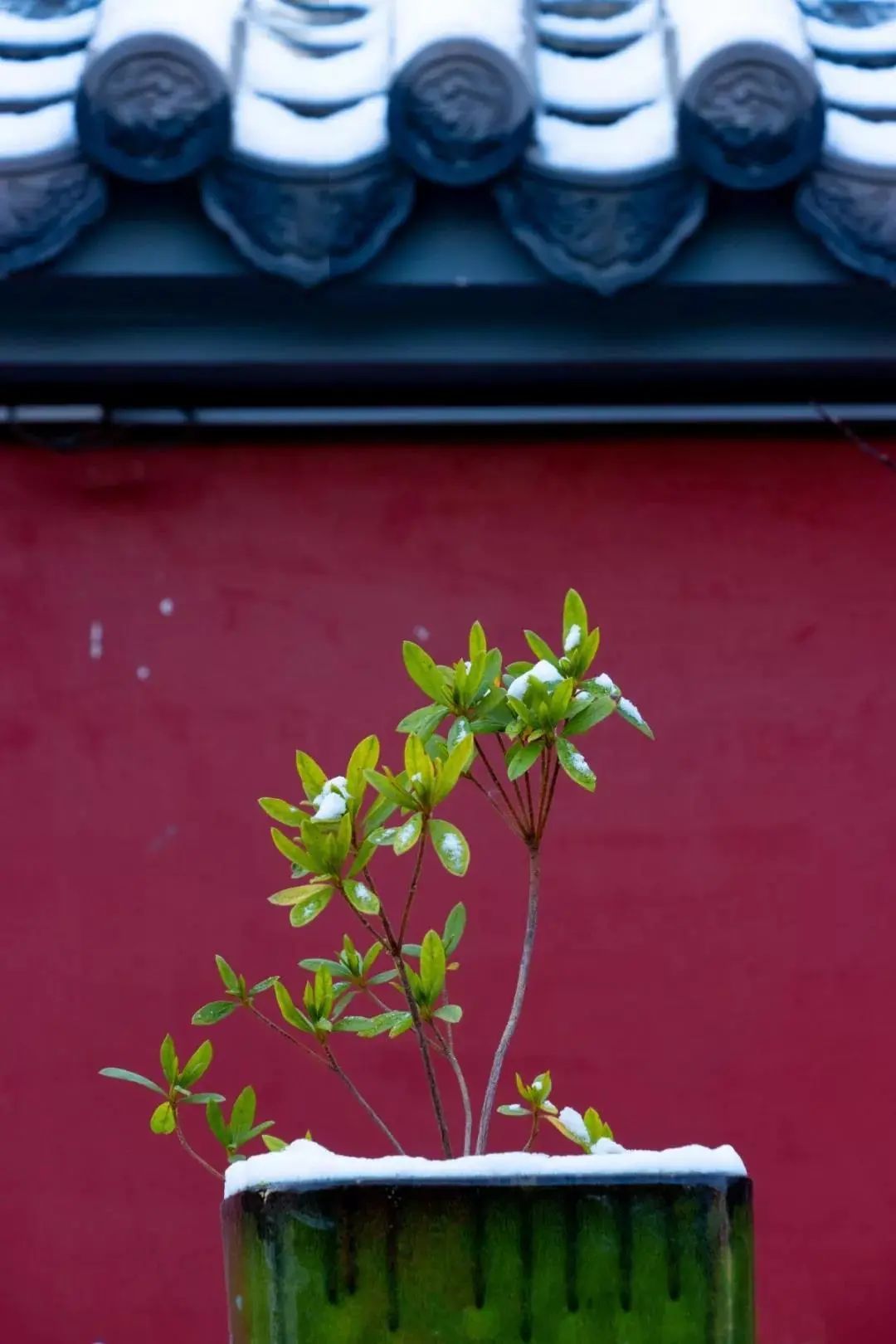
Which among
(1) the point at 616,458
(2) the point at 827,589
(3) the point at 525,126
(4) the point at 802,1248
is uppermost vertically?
(3) the point at 525,126

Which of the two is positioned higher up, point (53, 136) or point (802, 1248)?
point (53, 136)

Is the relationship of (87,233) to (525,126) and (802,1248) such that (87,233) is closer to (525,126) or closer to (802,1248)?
(525,126)

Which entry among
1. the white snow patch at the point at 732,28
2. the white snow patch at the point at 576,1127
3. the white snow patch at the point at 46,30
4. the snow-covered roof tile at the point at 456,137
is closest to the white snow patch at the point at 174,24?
the snow-covered roof tile at the point at 456,137

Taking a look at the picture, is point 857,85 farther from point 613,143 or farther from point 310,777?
point 310,777

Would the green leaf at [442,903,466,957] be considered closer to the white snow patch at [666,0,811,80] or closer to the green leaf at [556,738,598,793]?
the green leaf at [556,738,598,793]

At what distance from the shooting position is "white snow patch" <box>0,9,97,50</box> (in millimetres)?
1969

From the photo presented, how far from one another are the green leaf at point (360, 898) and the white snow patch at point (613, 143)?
84cm

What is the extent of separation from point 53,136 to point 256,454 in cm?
66

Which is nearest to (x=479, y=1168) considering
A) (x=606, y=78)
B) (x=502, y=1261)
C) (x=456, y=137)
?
(x=502, y=1261)

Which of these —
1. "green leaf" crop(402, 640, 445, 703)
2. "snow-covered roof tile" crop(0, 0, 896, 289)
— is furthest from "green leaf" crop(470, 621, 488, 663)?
"snow-covered roof tile" crop(0, 0, 896, 289)

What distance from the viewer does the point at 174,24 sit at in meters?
1.70

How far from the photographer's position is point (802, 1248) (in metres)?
2.18

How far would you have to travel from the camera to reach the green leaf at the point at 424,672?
1.15 metres

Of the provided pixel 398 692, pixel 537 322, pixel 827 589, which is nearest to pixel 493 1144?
pixel 398 692
